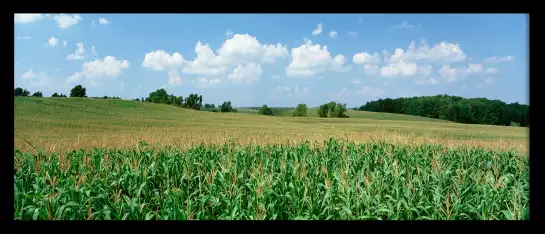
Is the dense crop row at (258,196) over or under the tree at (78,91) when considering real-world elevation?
under

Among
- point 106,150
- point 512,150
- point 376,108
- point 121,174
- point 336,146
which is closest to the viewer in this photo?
point 121,174

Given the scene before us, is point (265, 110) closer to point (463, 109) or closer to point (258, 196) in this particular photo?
point (463, 109)

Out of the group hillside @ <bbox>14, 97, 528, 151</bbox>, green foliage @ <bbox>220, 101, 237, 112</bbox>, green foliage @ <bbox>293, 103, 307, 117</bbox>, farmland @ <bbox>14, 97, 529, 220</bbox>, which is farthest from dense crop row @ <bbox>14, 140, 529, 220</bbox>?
green foliage @ <bbox>293, 103, 307, 117</bbox>

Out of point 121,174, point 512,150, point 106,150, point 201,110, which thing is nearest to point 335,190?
point 121,174

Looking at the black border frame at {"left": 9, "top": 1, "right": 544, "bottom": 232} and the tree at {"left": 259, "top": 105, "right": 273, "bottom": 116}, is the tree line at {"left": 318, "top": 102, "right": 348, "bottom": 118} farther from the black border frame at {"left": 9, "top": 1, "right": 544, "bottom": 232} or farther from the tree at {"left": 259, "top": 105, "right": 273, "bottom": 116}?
the black border frame at {"left": 9, "top": 1, "right": 544, "bottom": 232}

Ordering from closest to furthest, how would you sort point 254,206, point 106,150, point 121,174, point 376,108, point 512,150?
1. point 254,206
2. point 121,174
3. point 106,150
4. point 512,150
5. point 376,108

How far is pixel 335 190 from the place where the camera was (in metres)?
5.00
